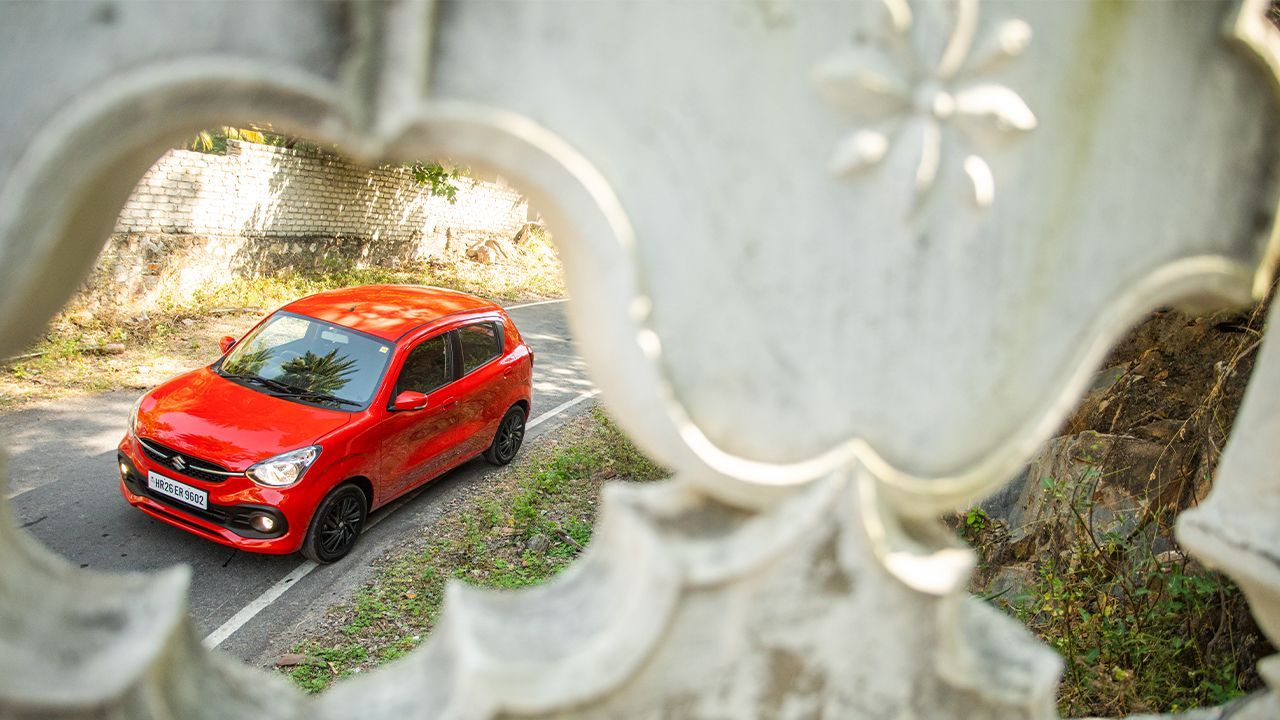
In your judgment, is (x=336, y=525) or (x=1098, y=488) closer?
(x=1098, y=488)

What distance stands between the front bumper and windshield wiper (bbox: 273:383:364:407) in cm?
79

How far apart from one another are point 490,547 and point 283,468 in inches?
68.2

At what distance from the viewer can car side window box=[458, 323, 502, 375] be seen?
7.50 m

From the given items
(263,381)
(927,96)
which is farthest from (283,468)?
(927,96)

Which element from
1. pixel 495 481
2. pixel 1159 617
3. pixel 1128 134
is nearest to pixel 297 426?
pixel 495 481

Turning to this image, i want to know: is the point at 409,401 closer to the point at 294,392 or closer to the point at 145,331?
the point at 294,392

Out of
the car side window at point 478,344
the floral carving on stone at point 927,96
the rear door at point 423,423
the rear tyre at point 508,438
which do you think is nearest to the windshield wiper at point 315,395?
the rear door at point 423,423

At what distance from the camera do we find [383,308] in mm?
7125

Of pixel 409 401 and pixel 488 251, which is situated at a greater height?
pixel 488 251

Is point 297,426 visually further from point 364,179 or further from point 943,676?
point 364,179

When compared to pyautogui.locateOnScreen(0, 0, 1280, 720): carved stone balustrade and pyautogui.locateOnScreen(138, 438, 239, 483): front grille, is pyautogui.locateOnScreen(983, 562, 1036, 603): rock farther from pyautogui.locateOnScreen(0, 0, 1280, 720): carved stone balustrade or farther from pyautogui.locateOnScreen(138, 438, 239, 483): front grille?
pyautogui.locateOnScreen(138, 438, 239, 483): front grille

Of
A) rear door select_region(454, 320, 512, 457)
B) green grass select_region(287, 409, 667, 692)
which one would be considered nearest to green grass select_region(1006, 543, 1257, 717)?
green grass select_region(287, 409, 667, 692)

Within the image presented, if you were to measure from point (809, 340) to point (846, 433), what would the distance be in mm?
173

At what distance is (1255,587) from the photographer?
1580 millimetres
